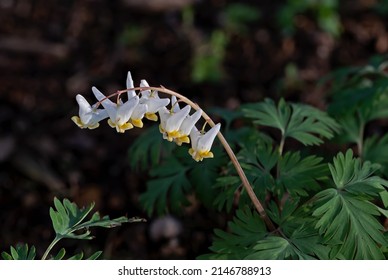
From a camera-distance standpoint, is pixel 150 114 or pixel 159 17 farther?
pixel 159 17

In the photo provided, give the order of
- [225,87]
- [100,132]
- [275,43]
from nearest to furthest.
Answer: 1. [100,132]
2. [225,87]
3. [275,43]

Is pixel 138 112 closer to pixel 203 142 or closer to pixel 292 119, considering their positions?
pixel 203 142

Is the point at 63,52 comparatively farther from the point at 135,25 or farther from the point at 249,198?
the point at 249,198

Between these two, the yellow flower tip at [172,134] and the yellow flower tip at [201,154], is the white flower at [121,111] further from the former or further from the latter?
the yellow flower tip at [201,154]

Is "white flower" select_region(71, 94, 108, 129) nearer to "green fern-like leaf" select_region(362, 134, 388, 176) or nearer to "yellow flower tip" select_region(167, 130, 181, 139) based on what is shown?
"yellow flower tip" select_region(167, 130, 181, 139)

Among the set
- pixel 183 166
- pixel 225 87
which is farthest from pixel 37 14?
pixel 183 166

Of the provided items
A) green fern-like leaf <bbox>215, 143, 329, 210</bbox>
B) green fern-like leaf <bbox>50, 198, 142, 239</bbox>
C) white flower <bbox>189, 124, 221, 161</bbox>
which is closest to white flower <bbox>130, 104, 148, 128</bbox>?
white flower <bbox>189, 124, 221, 161</bbox>
